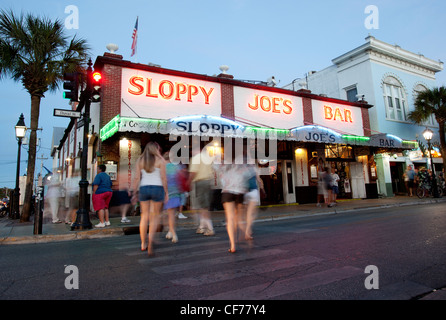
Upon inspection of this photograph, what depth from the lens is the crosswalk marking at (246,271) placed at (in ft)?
10.6

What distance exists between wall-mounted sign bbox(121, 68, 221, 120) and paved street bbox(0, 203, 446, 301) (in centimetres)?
762

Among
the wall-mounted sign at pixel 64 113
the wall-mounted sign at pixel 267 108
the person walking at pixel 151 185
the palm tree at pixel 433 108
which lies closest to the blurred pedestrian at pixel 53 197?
the wall-mounted sign at pixel 64 113

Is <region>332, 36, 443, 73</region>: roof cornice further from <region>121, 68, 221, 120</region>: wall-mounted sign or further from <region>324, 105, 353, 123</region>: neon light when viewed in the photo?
<region>121, 68, 221, 120</region>: wall-mounted sign

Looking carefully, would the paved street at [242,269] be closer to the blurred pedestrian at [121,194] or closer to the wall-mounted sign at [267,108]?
the blurred pedestrian at [121,194]

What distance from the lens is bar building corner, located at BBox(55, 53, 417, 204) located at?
37.3 feet

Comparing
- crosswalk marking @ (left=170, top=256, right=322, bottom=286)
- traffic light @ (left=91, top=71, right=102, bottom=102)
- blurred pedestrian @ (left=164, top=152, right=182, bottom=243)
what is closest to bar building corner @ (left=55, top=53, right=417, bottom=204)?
traffic light @ (left=91, top=71, right=102, bottom=102)

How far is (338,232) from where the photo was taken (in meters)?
6.32

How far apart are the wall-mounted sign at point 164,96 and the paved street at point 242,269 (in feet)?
25.0

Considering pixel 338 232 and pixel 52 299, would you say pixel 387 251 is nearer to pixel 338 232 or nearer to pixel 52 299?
pixel 338 232

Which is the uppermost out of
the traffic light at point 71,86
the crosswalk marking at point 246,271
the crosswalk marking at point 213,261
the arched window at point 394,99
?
the arched window at point 394,99

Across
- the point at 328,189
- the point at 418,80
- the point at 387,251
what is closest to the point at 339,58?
the point at 418,80

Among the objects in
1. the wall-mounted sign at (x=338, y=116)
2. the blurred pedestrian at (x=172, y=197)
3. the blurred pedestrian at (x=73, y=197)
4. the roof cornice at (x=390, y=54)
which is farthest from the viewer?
the roof cornice at (x=390, y=54)
